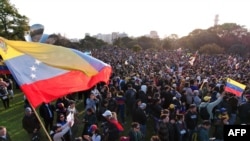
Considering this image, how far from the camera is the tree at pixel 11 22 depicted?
149 ft

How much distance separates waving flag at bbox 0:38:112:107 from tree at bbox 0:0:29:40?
39198 millimetres

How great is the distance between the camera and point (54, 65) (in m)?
7.37

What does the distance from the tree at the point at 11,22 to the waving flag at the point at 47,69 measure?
3920 cm

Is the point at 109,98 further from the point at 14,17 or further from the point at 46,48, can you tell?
the point at 14,17

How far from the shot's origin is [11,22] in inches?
1825

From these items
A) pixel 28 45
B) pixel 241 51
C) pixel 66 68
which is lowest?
pixel 241 51

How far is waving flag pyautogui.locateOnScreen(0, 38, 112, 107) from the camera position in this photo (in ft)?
21.7

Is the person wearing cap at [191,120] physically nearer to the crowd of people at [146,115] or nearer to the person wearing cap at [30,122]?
the crowd of people at [146,115]

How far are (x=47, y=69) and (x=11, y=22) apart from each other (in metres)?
41.8

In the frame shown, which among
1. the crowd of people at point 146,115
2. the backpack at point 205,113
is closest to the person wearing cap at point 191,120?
the crowd of people at point 146,115

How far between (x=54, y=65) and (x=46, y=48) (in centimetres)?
52

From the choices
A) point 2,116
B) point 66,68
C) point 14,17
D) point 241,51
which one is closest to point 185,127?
point 66,68

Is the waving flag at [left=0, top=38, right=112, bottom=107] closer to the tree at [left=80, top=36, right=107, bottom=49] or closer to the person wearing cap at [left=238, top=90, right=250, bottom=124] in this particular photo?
the person wearing cap at [left=238, top=90, right=250, bottom=124]

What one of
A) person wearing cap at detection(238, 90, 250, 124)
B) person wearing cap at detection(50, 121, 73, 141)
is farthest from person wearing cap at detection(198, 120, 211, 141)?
person wearing cap at detection(50, 121, 73, 141)
